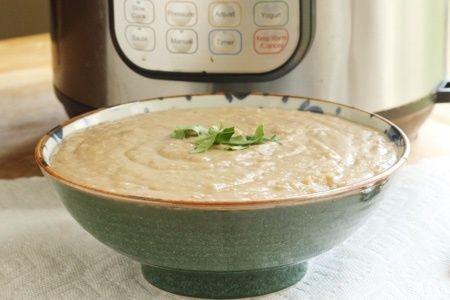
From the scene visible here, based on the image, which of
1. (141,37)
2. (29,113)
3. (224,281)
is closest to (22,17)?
(29,113)

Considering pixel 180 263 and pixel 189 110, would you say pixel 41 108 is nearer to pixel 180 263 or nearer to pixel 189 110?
pixel 189 110

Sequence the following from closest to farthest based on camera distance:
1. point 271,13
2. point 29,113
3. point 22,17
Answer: point 271,13 → point 29,113 → point 22,17

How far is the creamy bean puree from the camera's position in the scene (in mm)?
532

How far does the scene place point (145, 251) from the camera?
53 centimetres

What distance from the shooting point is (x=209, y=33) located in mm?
731

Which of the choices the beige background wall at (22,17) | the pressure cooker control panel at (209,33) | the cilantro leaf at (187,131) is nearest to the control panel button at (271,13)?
the pressure cooker control panel at (209,33)

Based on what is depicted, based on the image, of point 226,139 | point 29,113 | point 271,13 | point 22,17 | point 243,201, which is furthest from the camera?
point 22,17

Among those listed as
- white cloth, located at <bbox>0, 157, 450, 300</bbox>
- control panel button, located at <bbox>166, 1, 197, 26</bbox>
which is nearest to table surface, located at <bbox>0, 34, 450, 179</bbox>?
white cloth, located at <bbox>0, 157, 450, 300</bbox>

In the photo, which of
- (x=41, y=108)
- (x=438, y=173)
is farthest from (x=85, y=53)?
(x=438, y=173)

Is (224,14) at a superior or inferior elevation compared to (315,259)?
superior

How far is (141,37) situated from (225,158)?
0.21 meters

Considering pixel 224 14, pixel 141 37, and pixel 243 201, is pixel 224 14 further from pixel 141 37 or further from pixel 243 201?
pixel 243 201

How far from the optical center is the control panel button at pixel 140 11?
73cm

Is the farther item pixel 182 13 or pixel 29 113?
pixel 29 113
